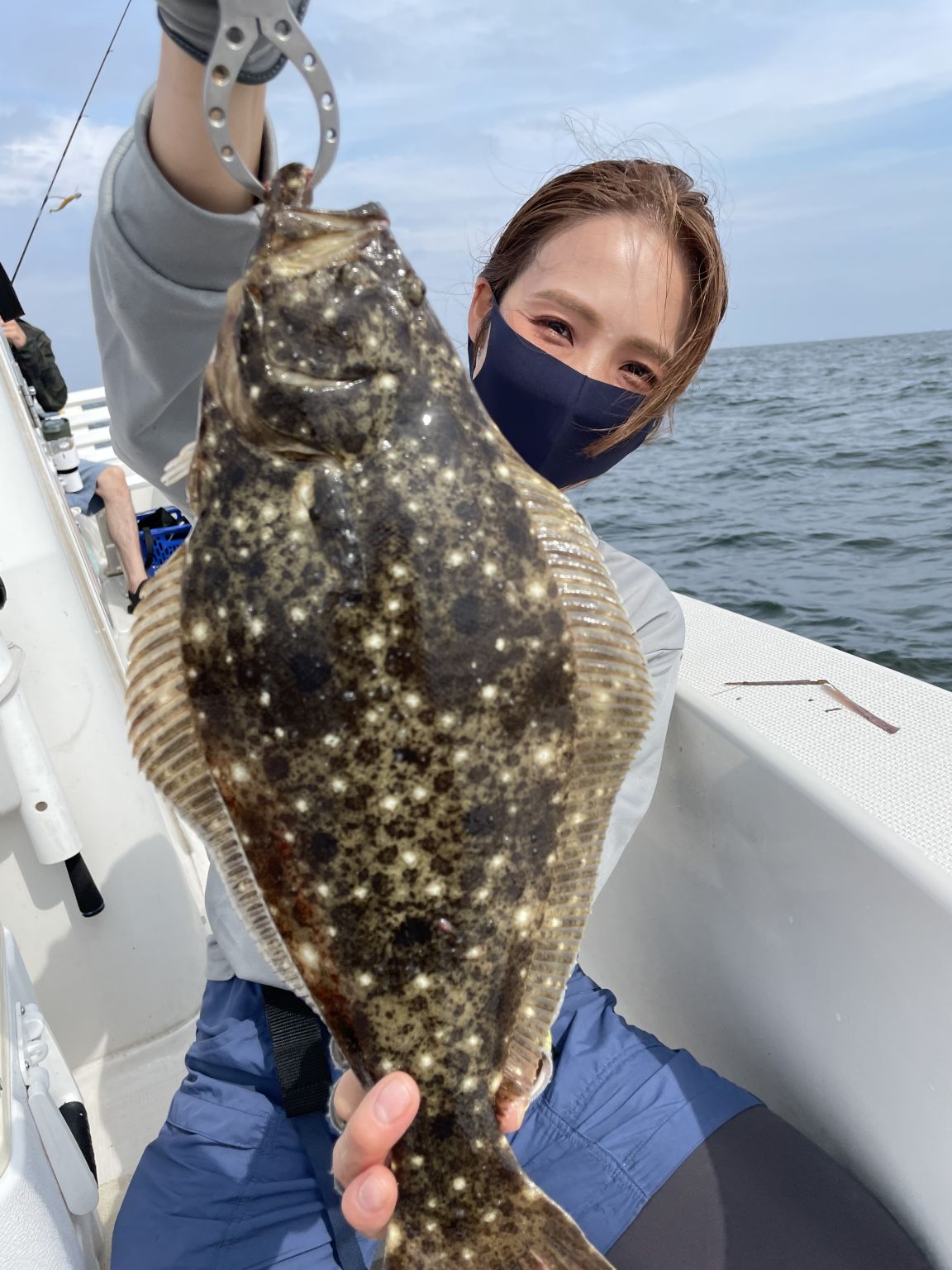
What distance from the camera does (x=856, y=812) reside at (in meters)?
2.45

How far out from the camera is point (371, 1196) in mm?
1496

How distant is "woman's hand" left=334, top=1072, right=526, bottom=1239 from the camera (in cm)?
148

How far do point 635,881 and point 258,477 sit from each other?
2651 millimetres

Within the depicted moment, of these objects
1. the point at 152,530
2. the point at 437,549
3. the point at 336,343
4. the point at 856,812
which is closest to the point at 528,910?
the point at 437,549

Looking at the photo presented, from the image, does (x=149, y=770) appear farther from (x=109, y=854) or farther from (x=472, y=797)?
(x=109, y=854)

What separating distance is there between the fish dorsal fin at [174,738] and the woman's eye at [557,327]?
4.73ft

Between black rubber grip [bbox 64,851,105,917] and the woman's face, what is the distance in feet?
8.07

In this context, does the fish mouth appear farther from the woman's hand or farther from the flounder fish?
the woman's hand

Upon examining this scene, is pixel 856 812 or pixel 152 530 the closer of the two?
pixel 856 812

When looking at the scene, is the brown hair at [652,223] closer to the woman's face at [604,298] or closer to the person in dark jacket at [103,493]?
the woman's face at [604,298]

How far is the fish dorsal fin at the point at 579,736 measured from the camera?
1626mm

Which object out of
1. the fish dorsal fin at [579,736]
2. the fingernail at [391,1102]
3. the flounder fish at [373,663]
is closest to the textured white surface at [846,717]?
the fish dorsal fin at [579,736]

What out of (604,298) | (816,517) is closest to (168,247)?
(604,298)

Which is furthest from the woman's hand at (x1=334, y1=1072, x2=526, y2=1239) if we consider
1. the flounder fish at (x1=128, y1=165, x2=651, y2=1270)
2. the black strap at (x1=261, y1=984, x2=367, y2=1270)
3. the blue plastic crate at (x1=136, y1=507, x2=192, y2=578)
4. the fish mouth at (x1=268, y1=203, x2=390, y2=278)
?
the blue plastic crate at (x1=136, y1=507, x2=192, y2=578)
